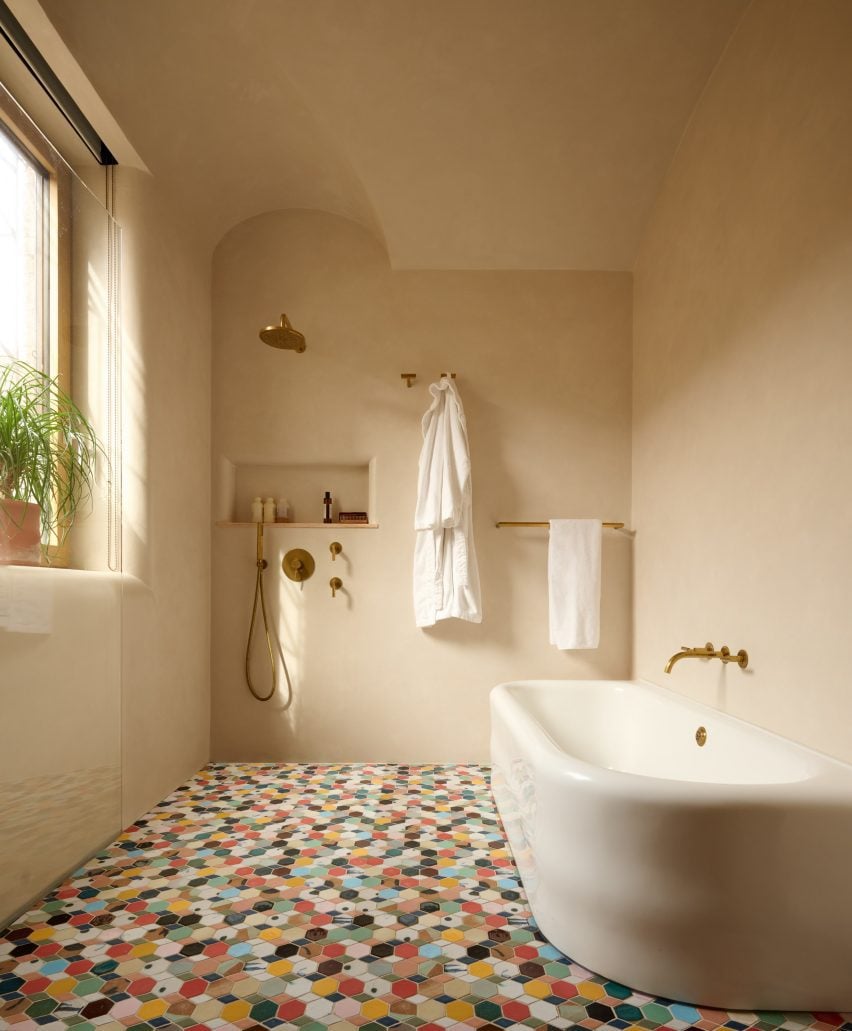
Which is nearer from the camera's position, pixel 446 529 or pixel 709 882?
pixel 709 882

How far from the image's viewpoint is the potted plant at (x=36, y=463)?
195cm

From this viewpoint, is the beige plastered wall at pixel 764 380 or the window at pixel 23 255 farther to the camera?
the window at pixel 23 255

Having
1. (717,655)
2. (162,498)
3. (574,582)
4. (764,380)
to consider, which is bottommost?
(717,655)

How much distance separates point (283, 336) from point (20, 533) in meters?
1.53

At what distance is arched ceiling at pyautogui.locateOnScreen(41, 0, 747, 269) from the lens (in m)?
2.40

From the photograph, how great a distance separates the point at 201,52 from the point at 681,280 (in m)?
1.97

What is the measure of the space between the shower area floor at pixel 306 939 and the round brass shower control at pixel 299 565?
111cm

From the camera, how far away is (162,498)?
3.09 meters

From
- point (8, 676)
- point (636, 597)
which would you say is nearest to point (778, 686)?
point (636, 597)

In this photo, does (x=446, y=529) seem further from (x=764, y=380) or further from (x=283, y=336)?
(x=764, y=380)

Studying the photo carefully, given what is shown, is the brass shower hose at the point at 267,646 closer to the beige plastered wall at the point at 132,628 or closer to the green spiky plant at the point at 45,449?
the beige plastered wall at the point at 132,628

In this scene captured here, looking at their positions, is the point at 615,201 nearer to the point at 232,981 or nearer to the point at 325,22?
the point at 325,22

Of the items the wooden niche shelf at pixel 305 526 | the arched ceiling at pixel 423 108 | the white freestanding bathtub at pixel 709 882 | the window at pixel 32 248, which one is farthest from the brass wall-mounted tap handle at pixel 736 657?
the window at pixel 32 248

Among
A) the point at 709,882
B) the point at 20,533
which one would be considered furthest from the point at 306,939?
the point at 20,533
